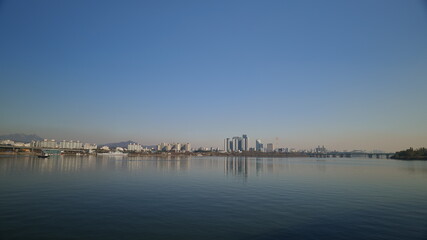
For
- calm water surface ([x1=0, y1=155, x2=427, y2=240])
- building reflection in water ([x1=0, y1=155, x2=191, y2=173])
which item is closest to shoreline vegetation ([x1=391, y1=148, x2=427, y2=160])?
building reflection in water ([x1=0, y1=155, x2=191, y2=173])

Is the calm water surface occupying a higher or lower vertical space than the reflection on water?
higher

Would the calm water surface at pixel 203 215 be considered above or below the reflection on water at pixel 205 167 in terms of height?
above

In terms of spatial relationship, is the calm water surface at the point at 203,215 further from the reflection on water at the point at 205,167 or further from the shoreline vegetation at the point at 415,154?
the shoreline vegetation at the point at 415,154

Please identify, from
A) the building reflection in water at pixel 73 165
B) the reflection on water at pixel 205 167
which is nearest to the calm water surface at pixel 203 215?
the reflection on water at pixel 205 167

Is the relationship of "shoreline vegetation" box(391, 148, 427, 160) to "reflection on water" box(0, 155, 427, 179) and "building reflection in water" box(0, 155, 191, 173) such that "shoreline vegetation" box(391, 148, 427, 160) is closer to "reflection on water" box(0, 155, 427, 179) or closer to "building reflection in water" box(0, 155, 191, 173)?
"reflection on water" box(0, 155, 427, 179)

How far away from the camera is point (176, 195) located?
88.2 ft

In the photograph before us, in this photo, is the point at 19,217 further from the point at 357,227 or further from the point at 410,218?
the point at 410,218

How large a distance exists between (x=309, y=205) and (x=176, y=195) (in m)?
13.5

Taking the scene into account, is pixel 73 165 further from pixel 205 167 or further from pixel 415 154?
pixel 415 154

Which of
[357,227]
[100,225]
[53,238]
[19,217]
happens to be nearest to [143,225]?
[100,225]

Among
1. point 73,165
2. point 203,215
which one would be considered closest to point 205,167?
point 73,165

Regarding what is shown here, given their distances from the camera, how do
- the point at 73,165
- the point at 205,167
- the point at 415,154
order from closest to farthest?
the point at 73,165
the point at 205,167
the point at 415,154

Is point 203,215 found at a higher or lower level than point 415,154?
higher

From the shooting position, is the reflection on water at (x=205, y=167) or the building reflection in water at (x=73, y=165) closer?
the building reflection in water at (x=73, y=165)
